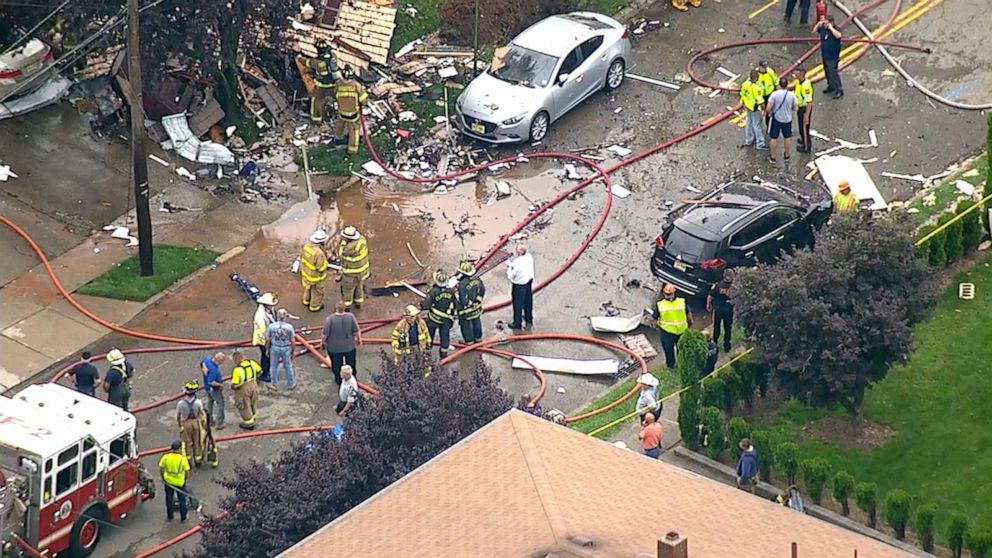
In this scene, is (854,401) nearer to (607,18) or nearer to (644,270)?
(644,270)

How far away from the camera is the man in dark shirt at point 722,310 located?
24.6 m

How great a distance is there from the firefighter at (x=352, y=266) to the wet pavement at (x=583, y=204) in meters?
0.34

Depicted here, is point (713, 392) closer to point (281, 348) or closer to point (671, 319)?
point (671, 319)

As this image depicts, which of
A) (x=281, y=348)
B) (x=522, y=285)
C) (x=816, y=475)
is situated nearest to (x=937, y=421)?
(x=816, y=475)

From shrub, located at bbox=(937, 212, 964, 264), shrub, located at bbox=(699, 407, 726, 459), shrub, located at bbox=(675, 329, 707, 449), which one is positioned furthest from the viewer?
shrub, located at bbox=(937, 212, 964, 264)

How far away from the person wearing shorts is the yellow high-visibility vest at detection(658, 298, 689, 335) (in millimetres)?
5659

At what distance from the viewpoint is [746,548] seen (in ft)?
50.6

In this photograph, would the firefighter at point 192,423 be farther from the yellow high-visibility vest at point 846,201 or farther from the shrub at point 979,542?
the yellow high-visibility vest at point 846,201

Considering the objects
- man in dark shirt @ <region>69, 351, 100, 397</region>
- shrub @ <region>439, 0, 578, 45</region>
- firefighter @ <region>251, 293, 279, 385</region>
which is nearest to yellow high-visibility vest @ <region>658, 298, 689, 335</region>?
firefighter @ <region>251, 293, 279, 385</region>

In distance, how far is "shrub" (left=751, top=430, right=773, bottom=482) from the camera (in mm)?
22312

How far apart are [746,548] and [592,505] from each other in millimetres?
1316

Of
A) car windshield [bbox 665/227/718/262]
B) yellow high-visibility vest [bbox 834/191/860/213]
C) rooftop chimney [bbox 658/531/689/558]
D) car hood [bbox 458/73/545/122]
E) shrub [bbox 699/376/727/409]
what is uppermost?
rooftop chimney [bbox 658/531/689/558]

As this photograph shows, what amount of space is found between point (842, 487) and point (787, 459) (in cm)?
77

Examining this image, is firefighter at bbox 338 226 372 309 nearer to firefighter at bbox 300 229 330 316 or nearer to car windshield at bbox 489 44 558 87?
firefighter at bbox 300 229 330 316
